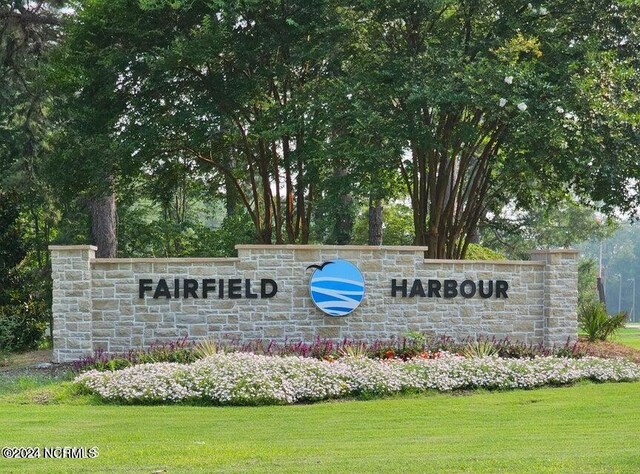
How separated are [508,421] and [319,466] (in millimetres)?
3610

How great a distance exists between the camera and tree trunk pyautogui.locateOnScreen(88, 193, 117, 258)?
89.1 feet

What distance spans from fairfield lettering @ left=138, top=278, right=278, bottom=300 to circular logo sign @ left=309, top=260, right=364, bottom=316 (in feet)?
2.46

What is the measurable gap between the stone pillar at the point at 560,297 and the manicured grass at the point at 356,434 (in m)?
4.85

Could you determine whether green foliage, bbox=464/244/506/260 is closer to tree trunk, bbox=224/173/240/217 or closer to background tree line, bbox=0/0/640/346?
background tree line, bbox=0/0/640/346

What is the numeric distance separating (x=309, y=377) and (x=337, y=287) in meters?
4.41

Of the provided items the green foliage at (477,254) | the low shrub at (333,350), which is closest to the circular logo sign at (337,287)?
the low shrub at (333,350)

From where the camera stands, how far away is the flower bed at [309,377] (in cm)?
1303

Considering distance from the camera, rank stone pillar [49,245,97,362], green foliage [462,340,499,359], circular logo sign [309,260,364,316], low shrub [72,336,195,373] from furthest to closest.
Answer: circular logo sign [309,260,364,316] → stone pillar [49,245,97,362] → green foliage [462,340,499,359] → low shrub [72,336,195,373]

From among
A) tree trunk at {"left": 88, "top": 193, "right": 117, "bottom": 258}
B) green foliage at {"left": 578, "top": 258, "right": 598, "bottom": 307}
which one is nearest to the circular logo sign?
tree trunk at {"left": 88, "top": 193, "right": 117, "bottom": 258}

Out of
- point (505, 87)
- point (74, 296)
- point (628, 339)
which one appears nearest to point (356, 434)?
point (74, 296)

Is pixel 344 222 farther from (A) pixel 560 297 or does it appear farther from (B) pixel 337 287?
(B) pixel 337 287

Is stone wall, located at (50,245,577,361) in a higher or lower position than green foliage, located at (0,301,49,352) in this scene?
higher

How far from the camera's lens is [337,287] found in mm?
17875

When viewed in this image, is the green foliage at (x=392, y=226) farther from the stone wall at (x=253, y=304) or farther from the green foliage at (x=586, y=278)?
the green foliage at (x=586, y=278)
